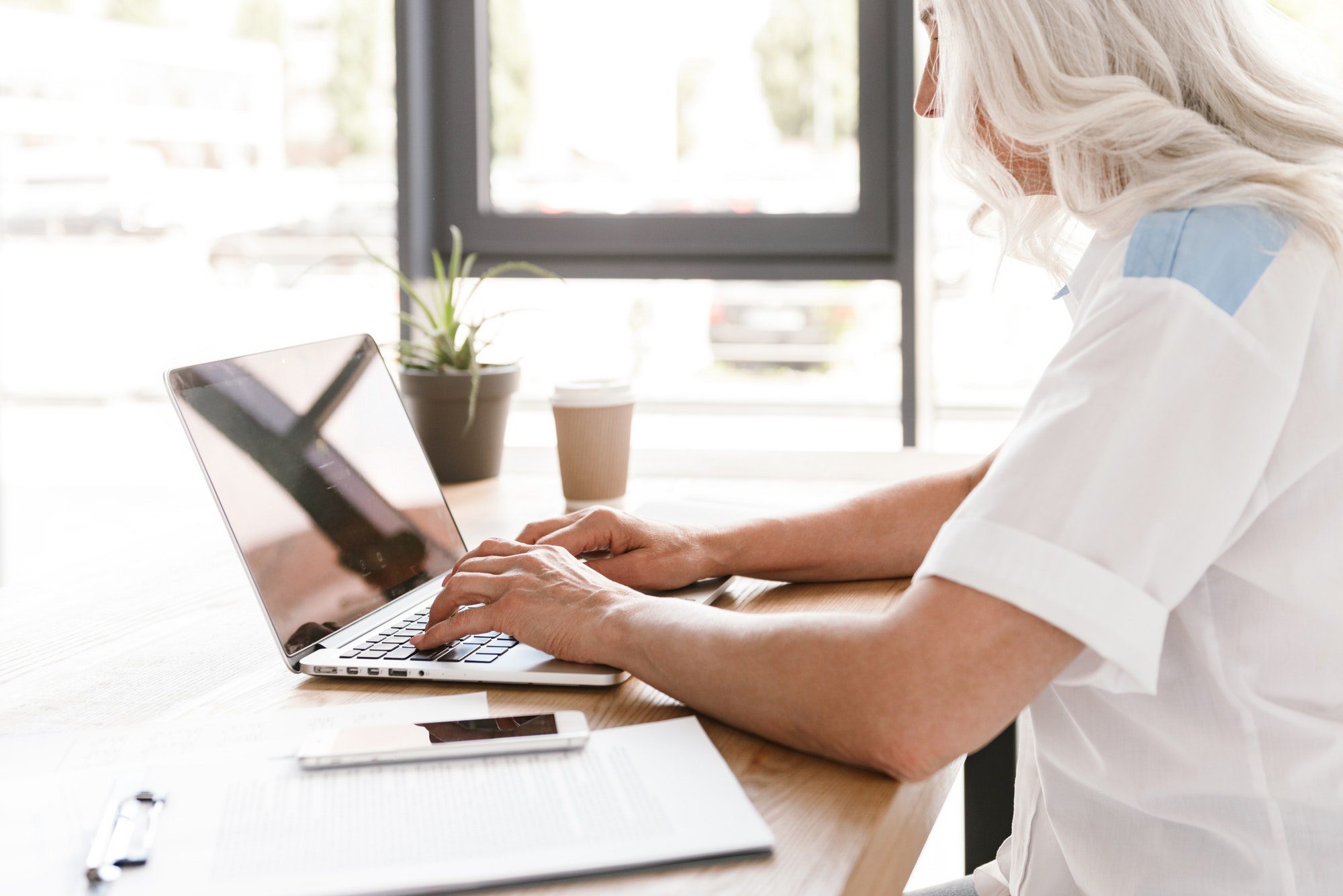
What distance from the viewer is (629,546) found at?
3.51ft

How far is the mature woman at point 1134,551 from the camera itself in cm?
67

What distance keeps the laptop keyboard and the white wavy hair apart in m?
0.52

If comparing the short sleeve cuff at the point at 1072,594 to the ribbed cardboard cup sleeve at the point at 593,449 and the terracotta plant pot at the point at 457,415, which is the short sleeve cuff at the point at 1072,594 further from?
the terracotta plant pot at the point at 457,415

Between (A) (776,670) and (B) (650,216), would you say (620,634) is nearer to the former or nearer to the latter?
(A) (776,670)

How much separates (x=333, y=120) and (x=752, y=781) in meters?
2.24

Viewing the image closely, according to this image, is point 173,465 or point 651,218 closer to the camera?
point 651,218

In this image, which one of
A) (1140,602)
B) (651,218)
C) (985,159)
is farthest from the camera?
(651,218)

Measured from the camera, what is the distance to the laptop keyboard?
90 centimetres

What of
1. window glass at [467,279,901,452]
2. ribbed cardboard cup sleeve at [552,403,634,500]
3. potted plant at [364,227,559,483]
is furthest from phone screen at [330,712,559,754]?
window glass at [467,279,901,452]

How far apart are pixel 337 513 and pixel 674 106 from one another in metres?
1.60

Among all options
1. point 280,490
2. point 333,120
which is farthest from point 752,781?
point 333,120

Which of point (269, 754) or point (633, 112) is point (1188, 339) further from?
point (633, 112)

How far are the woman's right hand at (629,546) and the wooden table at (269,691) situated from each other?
0.05 m

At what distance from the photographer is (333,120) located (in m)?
2.61
